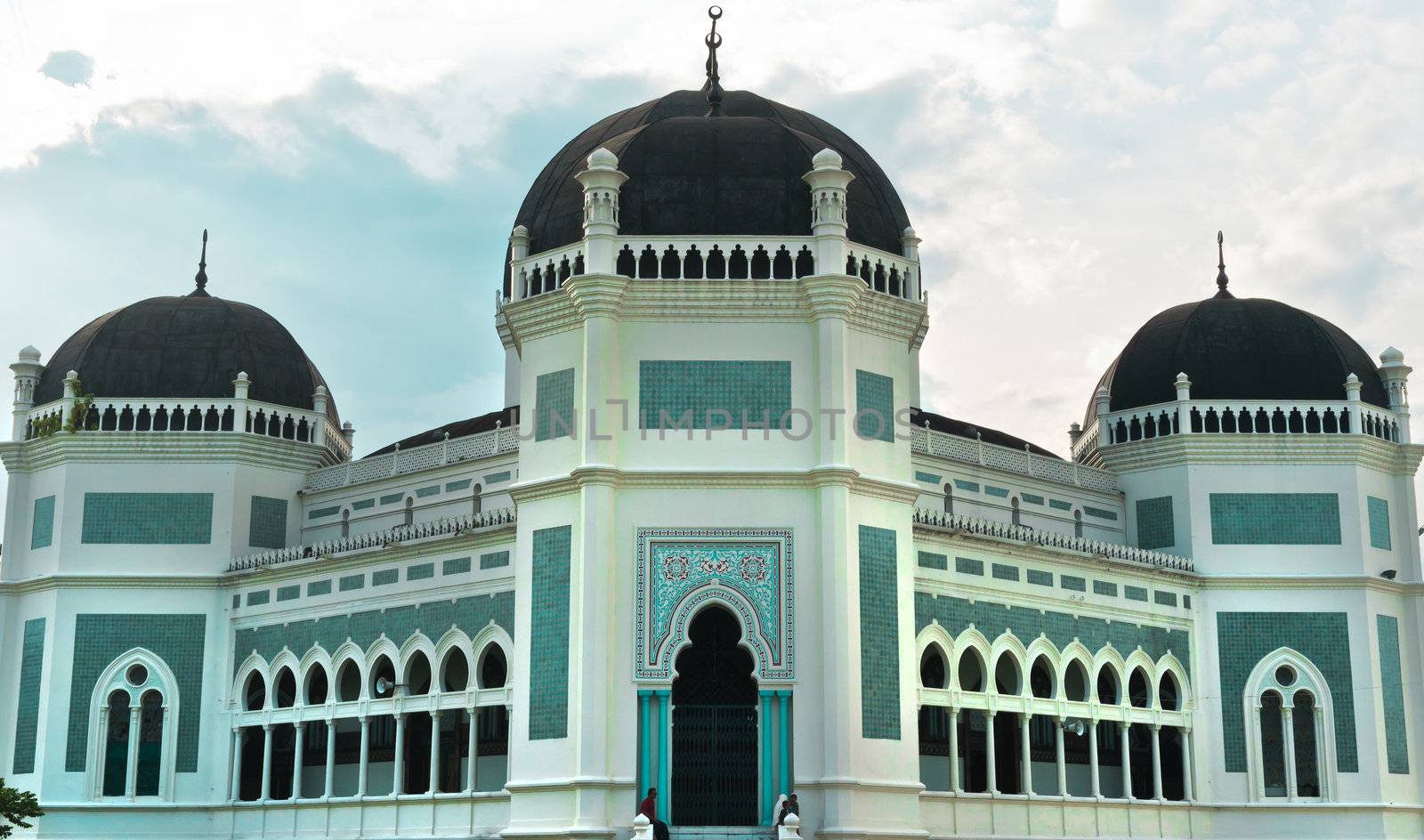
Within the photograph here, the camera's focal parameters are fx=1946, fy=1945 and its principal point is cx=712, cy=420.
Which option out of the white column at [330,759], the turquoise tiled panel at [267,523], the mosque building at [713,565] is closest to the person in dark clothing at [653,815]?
the mosque building at [713,565]

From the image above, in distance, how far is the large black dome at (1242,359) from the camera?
3759cm

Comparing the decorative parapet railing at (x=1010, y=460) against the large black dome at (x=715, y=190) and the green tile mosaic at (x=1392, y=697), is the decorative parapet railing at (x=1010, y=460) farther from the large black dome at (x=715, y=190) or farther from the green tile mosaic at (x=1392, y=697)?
the green tile mosaic at (x=1392, y=697)

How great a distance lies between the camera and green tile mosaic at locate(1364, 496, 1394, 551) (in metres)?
36.8

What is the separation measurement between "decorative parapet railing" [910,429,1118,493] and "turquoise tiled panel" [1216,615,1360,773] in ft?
12.7

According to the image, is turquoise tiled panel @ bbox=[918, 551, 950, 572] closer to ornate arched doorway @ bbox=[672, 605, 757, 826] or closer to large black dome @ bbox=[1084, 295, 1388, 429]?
ornate arched doorway @ bbox=[672, 605, 757, 826]

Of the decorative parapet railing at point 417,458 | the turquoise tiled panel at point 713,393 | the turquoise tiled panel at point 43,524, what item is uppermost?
the decorative parapet railing at point 417,458

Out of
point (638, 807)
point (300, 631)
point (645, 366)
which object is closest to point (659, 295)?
point (645, 366)

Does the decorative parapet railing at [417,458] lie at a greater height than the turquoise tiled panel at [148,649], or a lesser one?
greater

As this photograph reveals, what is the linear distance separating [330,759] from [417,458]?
645 cm

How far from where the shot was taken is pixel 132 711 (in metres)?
35.5

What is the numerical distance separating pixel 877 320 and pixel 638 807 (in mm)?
8132

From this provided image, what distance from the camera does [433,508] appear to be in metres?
36.4

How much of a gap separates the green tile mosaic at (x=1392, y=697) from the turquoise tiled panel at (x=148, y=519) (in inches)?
97.0

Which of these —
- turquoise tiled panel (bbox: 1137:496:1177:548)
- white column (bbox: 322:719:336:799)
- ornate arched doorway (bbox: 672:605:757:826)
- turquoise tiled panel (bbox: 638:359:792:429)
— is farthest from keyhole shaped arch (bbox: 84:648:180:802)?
turquoise tiled panel (bbox: 1137:496:1177:548)
